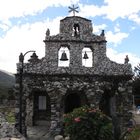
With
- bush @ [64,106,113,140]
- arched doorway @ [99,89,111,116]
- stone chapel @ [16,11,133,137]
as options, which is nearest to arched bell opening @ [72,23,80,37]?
stone chapel @ [16,11,133,137]

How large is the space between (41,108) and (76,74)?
7.22m

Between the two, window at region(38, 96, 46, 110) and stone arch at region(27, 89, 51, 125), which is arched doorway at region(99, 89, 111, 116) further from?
window at region(38, 96, 46, 110)

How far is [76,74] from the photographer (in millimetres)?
25938

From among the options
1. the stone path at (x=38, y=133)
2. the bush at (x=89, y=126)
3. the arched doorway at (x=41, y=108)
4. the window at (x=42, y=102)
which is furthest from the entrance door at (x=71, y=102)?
the bush at (x=89, y=126)

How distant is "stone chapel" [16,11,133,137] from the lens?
25734 mm

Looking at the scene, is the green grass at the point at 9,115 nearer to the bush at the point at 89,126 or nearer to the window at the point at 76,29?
the window at the point at 76,29

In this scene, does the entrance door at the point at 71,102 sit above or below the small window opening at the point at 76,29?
below

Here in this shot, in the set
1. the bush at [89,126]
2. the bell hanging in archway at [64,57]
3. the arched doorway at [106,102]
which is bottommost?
the bush at [89,126]

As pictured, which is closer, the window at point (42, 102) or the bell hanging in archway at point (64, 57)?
the bell hanging in archway at point (64, 57)

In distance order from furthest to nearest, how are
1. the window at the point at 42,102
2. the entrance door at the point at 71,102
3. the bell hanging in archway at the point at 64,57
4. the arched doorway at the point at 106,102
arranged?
the window at the point at 42,102
the entrance door at the point at 71,102
the arched doorway at the point at 106,102
the bell hanging in archway at the point at 64,57

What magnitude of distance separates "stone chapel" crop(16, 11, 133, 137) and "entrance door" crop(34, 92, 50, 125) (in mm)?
5324

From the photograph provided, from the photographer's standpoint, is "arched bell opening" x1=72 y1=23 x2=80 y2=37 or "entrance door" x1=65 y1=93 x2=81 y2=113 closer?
"arched bell opening" x1=72 y1=23 x2=80 y2=37

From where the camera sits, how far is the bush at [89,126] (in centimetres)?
1770

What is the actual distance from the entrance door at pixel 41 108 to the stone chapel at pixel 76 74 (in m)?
5.32
